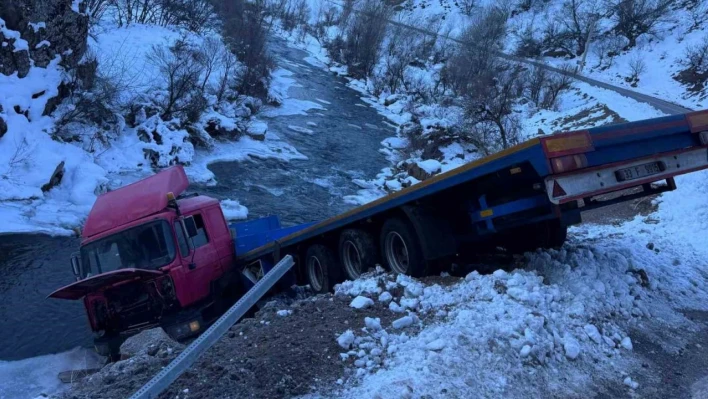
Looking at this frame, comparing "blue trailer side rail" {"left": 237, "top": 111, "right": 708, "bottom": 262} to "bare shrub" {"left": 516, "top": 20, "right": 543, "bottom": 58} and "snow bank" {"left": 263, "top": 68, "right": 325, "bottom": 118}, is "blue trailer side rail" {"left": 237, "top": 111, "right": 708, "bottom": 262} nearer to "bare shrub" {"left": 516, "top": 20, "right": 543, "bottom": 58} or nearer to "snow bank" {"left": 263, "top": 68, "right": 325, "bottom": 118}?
"snow bank" {"left": 263, "top": 68, "right": 325, "bottom": 118}

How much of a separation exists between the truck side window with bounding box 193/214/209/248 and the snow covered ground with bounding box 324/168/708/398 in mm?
3557

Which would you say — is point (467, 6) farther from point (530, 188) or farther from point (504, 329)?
point (504, 329)

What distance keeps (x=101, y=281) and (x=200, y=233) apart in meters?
1.80

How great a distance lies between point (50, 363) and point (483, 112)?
21.2m

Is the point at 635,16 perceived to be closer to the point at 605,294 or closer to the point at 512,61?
the point at 512,61

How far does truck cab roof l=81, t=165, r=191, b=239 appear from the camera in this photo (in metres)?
8.58

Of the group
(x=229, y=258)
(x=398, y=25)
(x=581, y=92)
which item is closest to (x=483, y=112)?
(x=581, y=92)

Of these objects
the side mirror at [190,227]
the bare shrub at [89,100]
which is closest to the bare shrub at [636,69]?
the bare shrub at [89,100]

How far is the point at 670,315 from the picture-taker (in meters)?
5.59

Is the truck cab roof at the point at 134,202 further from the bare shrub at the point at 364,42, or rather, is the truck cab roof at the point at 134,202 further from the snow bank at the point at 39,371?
the bare shrub at the point at 364,42

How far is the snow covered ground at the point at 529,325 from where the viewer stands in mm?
4043

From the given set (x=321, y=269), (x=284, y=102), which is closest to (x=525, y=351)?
(x=321, y=269)

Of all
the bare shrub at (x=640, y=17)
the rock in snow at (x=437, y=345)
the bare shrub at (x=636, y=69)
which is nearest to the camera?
the rock in snow at (x=437, y=345)

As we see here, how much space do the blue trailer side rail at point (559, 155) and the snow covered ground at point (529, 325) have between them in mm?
820
